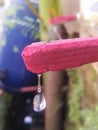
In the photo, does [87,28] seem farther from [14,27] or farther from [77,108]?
[14,27]

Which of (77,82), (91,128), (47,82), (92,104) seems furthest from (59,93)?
(91,128)

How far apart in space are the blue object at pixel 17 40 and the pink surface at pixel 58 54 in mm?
805

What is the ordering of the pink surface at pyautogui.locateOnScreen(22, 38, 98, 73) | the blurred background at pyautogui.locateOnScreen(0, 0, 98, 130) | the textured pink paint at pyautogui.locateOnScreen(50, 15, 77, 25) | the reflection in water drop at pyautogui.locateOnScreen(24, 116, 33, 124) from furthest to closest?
the reflection in water drop at pyautogui.locateOnScreen(24, 116, 33, 124), the blurred background at pyautogui.locateOnScreen(0, 0, 98, 130), the textured pink paint at pyautogui.locateOnScreen(50, 15, 77, 25), the pink surface at pyautogui.locateOnScreen(22, 38, 98, 73)

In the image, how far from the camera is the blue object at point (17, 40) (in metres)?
1.21

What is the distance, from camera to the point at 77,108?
36.8 inches

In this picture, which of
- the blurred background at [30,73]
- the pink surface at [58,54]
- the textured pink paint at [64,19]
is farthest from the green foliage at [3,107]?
the pink surface at [58,54]

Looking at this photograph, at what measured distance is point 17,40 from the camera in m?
1.21

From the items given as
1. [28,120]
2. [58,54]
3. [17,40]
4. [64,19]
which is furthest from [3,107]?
[58,54]

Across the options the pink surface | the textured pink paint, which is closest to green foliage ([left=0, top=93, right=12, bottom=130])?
the textured pink paint

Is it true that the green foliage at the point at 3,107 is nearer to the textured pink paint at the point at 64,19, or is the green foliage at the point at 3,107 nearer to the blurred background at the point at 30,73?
the blurred background at the point at 30,73

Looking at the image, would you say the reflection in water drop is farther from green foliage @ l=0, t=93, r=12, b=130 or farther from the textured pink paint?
the textured pink paint

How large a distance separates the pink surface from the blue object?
0.81 m

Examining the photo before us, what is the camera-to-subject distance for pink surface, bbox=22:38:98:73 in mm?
385

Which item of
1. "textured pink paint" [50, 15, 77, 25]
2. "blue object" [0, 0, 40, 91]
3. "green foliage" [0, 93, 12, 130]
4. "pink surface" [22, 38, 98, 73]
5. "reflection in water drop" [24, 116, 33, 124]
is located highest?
"pink surface" [22, 38, 98, 73]
